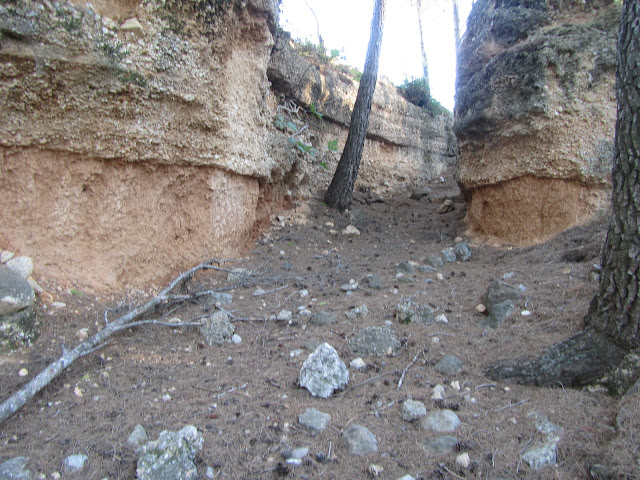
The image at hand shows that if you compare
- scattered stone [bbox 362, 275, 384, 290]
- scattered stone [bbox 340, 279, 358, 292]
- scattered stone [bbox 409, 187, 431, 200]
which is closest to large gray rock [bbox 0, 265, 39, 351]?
scattered stone [bbox 340, 279, 358, 292]

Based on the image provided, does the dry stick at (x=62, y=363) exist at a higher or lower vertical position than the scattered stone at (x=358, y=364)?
lower

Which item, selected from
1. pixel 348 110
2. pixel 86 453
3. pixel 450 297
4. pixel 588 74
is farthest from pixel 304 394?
pixel 348 110

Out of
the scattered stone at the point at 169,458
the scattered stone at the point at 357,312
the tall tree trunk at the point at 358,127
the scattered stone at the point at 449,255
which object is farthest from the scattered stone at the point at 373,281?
the tall tree trunk at the point at 358,127

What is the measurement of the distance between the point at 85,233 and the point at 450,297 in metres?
3.36

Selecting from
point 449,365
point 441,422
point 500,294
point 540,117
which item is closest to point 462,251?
point 540,117

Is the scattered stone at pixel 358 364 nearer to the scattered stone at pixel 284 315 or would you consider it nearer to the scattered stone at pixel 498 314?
the scattered stone at pixel 284 315

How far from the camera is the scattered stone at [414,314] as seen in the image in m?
3.31

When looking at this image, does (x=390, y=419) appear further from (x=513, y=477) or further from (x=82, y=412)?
(x=82, y=412)

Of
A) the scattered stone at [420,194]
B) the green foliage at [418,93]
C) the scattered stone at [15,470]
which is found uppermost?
the green foliage at [418,93]

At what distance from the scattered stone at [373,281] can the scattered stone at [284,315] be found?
39.1 inches

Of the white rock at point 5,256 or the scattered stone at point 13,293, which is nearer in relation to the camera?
the scattered stone at point 13,293

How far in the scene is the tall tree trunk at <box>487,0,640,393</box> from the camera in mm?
2115

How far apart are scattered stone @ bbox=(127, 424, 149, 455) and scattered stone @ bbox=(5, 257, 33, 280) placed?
2.06 metres

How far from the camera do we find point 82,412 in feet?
7.33
